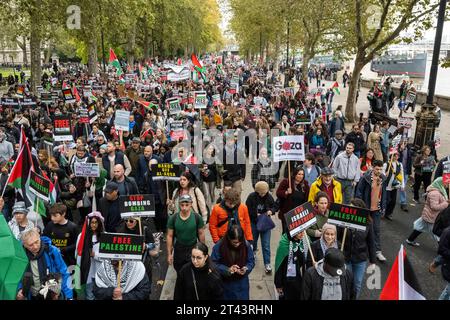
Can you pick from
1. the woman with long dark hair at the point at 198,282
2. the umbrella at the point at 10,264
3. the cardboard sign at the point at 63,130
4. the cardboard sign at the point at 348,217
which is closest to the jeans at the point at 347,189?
the cardboard sign at the point at 348,217

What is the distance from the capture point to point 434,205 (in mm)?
6332

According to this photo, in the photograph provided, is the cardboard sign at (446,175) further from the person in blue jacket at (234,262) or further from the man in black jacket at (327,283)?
the person in blue jacket at (234,262)

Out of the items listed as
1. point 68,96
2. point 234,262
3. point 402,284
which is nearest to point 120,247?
point 234,262

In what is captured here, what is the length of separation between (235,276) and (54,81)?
27.4 m

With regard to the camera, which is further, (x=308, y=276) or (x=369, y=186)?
(x=369, y=186)

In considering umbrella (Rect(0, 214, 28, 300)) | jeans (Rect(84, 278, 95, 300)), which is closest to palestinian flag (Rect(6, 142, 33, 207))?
jeans (Rect(84, 278, 95, 300))

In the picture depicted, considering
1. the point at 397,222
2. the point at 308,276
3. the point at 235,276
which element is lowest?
the point at 397,222

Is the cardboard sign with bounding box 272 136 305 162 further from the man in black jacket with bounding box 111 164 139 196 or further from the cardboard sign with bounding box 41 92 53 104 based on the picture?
the cardboard sign with bounding box 41 92 53 104

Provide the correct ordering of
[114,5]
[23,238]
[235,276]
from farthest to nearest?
[114,5], [235,276], [23,238]

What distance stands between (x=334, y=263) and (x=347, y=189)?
4513 millimetres

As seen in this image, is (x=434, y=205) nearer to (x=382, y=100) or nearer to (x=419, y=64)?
(x=382, y=100)

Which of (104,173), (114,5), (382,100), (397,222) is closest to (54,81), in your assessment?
(114,5)

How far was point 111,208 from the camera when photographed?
5.82 meters

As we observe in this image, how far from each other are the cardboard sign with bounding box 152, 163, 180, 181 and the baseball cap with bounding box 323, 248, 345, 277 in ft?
11.0
